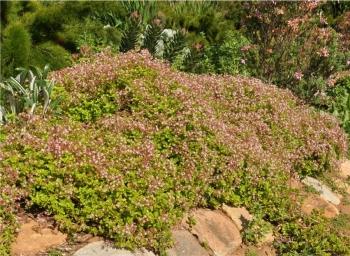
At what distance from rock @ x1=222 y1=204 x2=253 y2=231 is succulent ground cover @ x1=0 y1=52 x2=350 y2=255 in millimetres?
75

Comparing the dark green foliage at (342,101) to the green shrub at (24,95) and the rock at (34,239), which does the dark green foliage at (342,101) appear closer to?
the green shrub at (24,95)

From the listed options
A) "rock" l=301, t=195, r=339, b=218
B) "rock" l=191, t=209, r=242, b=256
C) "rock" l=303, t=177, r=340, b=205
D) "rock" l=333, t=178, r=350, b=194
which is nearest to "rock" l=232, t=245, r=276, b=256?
"rock" l=191, t=209, r=242, b=256

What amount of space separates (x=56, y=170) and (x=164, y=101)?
168 centimetres

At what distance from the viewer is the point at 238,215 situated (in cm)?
566

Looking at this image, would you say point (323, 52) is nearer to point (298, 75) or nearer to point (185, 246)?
point (298, 75)

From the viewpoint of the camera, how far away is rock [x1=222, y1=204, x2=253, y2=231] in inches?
220

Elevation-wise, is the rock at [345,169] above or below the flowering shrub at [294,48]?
below

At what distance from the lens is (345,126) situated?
8.93 m

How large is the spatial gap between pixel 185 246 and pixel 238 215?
0.92m

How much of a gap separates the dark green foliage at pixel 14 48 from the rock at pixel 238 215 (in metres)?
2.99

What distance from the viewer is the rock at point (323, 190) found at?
268 inches

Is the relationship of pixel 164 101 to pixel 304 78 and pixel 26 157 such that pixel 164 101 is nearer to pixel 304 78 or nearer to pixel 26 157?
pixel 26 157

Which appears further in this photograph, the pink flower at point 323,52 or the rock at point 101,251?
the pink flower at point 323,52

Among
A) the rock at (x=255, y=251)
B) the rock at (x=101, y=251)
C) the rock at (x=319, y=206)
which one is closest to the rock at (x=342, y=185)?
the rock at (x=319, y=206)
